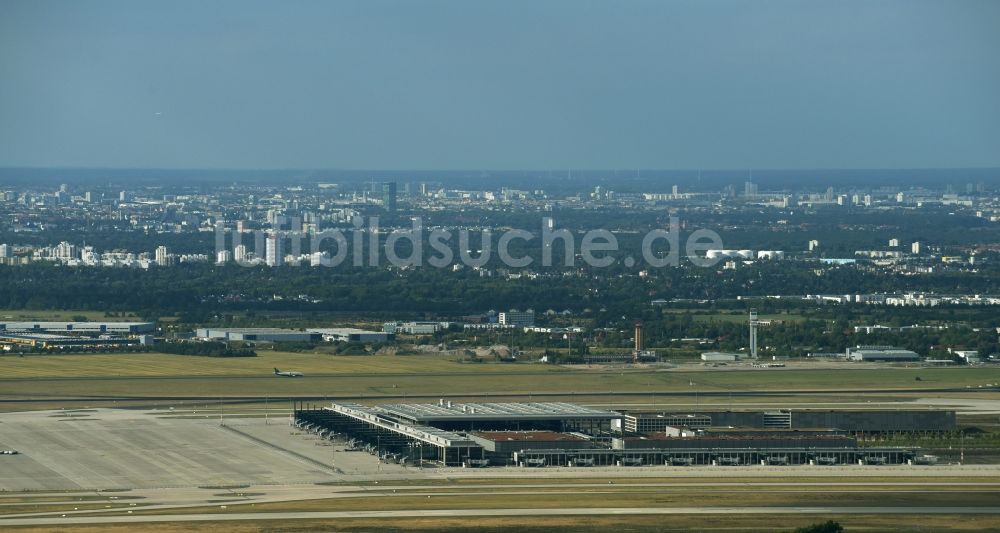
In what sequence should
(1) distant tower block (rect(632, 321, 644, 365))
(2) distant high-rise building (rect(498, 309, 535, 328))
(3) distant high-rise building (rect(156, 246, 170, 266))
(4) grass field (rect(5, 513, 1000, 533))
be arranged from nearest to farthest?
(4) grass field (rect(5, 513, 1000, 533))
(1) distant tower block (rect(632, 321, 644, 365))
(2) distant high-rise building (rect(498, 309, 535, 328))
(3) distant high-rise building (rect(156, 246, 170, 266))

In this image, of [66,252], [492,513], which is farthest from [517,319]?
[492,513]

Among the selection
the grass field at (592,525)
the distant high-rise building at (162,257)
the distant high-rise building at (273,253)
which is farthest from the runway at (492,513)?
the distant high-rise building at (162,257)

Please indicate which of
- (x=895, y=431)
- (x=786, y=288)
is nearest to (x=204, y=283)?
(x=786, y=288)

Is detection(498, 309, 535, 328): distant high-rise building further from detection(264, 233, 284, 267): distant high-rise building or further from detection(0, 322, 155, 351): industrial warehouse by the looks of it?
detection(264, 233, 284, 267): distant high-rise building

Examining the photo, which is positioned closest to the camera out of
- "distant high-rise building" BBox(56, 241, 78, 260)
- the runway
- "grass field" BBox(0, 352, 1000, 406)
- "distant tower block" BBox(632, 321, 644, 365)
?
the runway

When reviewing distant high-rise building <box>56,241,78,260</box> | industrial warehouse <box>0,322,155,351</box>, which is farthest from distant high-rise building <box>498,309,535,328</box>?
distant high-rise building <box>56,241,78,260</box>

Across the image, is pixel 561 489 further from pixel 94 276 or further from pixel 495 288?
pixel 94 276
